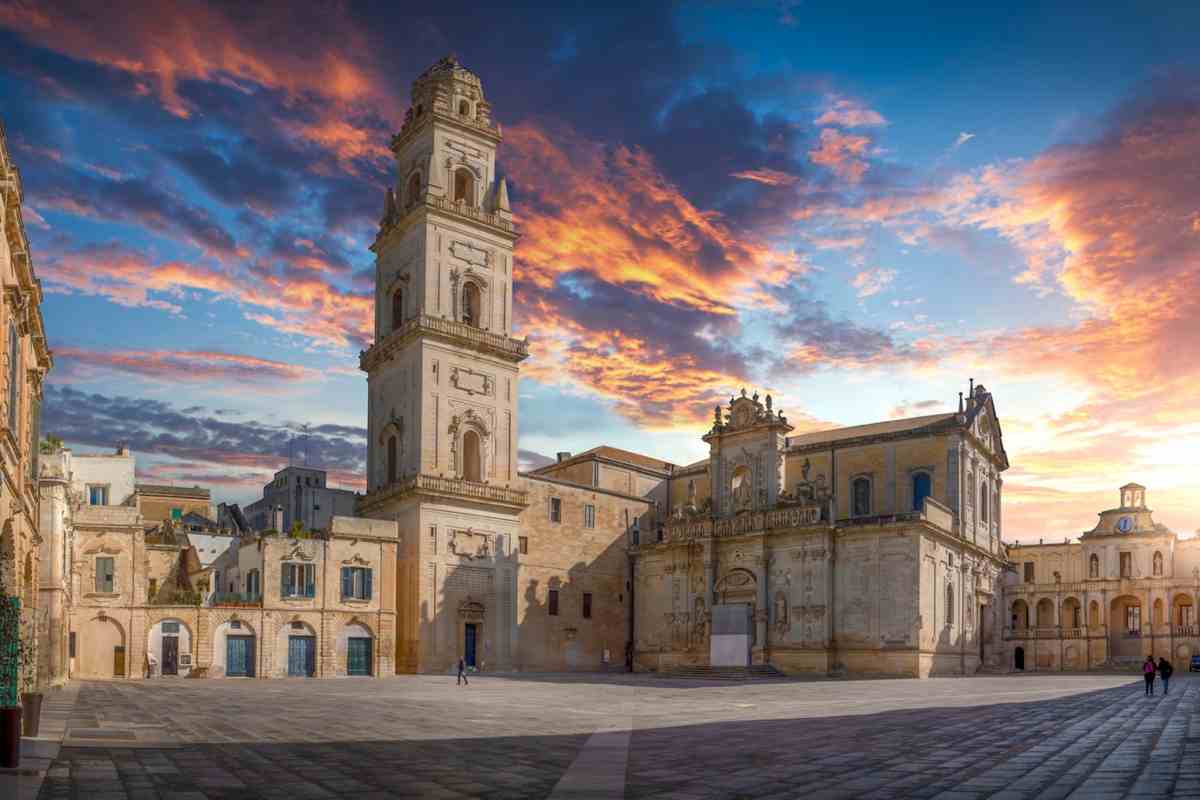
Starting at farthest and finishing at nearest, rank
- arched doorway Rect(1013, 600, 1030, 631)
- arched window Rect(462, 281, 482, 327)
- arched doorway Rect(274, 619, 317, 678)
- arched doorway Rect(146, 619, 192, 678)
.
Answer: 1. arched doorway Rect(1013, 600, 1030, 631)
2. arched window Rect(462, 281, 482, 327)
3. arched doorway Rect(274, 619, 317, 678)
4. arched doorway Rect(146, 619, 192, 678)

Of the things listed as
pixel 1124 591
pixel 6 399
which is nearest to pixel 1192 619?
pixel 1124 591

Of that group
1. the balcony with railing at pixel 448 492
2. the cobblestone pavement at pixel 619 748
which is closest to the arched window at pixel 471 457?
the balcony with railing at pixel 448 492

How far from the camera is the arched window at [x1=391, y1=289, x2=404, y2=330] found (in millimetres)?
58031

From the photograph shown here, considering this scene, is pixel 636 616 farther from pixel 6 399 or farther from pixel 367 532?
pixel 6 399

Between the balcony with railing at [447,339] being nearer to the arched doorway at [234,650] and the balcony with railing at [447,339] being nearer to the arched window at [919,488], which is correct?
the arched doorway at [234,650]

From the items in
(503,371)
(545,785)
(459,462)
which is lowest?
(545,785)

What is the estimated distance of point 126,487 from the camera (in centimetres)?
6225

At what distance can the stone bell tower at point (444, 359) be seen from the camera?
2084 inches

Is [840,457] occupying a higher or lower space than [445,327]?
lower

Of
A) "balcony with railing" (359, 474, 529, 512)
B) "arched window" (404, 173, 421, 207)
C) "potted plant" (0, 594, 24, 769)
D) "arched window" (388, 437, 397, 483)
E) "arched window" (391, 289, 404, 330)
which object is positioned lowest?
"potted plant" (0, 594, 24, 769)

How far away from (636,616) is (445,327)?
20125mm

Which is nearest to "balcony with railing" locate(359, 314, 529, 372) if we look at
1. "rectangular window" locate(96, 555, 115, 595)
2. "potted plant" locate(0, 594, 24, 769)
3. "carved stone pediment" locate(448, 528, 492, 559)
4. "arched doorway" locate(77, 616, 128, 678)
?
"carved stone pediment" locate(448, 528, 492, 559)

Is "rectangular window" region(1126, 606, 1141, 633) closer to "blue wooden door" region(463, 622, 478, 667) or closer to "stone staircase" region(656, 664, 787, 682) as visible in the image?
"stone staircase" region(656, 664, 787, 682)

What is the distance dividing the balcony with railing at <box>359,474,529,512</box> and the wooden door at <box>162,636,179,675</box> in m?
11.8
